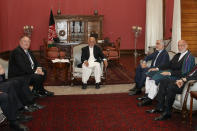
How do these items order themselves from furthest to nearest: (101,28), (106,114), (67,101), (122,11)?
(122,11) < (101,28) < (67,101) < (106,114)

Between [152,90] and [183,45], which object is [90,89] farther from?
[183,45]

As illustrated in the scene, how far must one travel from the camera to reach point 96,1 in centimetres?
1399

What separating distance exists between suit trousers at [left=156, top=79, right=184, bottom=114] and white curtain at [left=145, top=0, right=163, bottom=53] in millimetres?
7638

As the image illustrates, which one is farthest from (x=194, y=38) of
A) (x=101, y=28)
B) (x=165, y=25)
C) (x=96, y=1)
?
(x=96, y=1)

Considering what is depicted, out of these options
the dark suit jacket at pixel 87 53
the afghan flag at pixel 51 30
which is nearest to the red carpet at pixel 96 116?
the dark suit jacket at pixel 87 53

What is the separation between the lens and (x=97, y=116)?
15.9 ft

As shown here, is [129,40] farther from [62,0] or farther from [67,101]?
[67,101]

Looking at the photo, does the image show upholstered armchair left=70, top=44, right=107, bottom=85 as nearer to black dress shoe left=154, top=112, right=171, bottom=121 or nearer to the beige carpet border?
the beige carpet border

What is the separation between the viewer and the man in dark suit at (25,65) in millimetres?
5449

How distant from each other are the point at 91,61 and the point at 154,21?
621 centimetres

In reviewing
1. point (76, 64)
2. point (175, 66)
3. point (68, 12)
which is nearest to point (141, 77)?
point (175, 66)

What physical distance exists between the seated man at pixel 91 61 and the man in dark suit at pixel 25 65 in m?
1.26

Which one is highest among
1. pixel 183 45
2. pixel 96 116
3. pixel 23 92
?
pixel 183 45

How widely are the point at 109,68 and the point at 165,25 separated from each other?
4.20m
